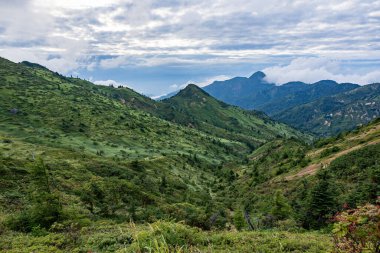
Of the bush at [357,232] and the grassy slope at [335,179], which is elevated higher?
the bush at [357,232]

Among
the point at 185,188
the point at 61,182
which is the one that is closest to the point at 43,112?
the point at 185,188

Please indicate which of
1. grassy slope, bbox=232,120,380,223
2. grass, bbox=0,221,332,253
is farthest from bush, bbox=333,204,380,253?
grassy slope, bbox=232,120,380,223

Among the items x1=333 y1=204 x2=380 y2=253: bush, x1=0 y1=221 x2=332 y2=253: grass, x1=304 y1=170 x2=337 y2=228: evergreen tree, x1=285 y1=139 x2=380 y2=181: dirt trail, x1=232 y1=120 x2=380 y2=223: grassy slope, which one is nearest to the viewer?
x1=333 y1=204 x2=380 y2=253: bush

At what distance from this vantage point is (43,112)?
6614 inches

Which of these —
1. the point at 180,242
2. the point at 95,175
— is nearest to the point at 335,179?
the point at 180,242

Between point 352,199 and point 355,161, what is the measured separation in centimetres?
3045

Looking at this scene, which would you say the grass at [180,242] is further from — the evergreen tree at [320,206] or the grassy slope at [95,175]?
the evergreen tree at [320,206]

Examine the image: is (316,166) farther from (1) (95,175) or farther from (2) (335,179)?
(1) (95,175)

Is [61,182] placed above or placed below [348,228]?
below

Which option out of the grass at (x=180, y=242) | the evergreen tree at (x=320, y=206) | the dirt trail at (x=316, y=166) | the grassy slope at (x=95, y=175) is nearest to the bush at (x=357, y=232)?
the grassy slope at (x=95, y=175)

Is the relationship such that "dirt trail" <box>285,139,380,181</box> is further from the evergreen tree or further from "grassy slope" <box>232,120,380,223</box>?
the evergreen tree

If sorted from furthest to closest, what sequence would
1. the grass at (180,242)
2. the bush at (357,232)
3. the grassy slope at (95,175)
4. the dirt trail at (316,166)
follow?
the dirt trail at (316,166)
the grassy slope at (95,175)
the grass at (180,242)
the bush at (357,232)

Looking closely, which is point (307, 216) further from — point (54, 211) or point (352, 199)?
point (54, 211)

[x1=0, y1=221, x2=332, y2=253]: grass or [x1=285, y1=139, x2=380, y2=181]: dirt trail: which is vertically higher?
[x1=0, y1=221, x2=332, y2=253]: grass
